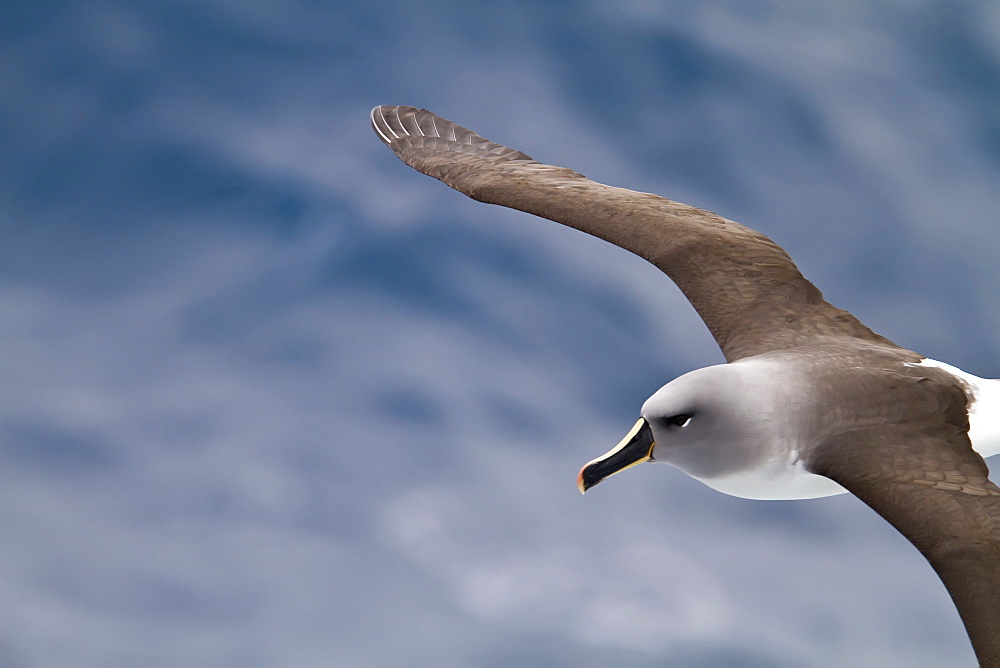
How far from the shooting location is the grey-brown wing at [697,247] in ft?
25.9

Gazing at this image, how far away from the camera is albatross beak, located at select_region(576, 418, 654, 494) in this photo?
22.5ft

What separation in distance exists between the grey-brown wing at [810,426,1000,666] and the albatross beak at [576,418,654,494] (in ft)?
3.26

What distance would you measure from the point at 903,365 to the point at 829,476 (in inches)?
43.3

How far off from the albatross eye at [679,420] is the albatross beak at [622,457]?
15 centimetres

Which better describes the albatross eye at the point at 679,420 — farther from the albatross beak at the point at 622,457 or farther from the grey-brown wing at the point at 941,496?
the grey-brown wing at the point at 941,496

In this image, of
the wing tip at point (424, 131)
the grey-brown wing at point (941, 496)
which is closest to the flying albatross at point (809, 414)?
the grey-brown wing at point (941, 496)

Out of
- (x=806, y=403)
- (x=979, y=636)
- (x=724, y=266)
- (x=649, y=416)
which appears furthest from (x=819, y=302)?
(x=979, y=636)

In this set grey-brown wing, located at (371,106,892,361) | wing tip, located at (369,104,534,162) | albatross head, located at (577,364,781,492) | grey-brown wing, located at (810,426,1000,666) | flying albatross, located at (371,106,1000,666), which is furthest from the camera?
wing tip, located at (369,104,534,162)

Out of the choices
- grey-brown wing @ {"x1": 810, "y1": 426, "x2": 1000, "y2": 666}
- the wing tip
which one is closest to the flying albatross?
grey-brown wing @ {"x1": 810, "y1": 426, "x2": 1000, "y2": 666}

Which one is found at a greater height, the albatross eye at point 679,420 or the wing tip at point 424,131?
the wing tip at point 424,131

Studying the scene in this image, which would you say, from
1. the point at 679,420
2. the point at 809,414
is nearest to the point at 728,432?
the point at 679,420

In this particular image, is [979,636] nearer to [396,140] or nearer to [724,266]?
[724,266]

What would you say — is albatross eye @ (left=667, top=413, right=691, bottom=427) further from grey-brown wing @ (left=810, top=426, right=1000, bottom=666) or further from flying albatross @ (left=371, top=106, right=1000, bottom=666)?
grey-brown wing @ (left=810, top=426, right=1000, bottom=666)

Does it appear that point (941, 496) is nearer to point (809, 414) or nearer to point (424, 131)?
point (809, 414)
